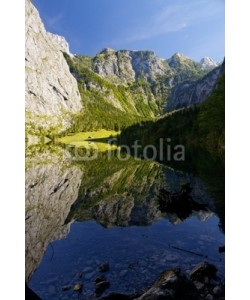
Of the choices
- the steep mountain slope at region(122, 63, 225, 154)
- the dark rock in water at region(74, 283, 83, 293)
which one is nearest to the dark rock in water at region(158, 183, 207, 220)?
the dark rock in water at region(74, 283, 83, 293)

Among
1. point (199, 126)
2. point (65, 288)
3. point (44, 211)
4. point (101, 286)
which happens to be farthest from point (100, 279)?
point (199, 126)

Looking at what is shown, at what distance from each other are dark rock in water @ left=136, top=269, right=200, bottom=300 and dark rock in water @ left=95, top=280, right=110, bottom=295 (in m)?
3.32

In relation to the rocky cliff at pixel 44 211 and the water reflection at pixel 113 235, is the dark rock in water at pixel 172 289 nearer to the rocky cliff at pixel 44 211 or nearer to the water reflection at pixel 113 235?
the water reflection at pixel 113 235

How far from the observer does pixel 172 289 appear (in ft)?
48.6

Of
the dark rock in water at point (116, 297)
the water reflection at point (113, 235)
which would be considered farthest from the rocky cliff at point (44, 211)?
the dark rock in water at point (116, 297)

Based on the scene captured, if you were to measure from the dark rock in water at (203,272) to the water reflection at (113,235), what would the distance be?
1.22 metres

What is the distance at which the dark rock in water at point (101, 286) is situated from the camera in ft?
56.5

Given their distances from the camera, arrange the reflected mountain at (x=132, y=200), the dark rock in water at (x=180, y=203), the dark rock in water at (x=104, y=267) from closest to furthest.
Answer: the dark rock in water at (x=104, y=267), the reflected mountain at (x=132, y=200), the dark rock in water at (x=180, y=203)

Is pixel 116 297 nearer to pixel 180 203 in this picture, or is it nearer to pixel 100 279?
pixel 100 279

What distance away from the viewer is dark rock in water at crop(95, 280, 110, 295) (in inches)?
678

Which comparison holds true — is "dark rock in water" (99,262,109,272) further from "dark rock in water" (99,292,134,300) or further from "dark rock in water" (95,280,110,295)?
"dark rock in water" (99,292,134,300)

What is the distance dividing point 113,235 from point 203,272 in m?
10.9

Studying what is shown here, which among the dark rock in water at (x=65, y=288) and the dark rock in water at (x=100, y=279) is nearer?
the dark rock in water at (x=65, y=288)
